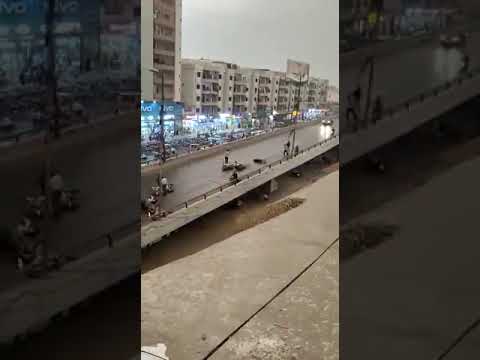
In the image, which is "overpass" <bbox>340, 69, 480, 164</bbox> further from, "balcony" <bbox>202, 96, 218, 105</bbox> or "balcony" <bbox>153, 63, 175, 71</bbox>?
"balcony" <bbox>202, 96, 218, 105</bbox>

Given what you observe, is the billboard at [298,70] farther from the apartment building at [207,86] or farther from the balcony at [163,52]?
the balcony at [163,52]

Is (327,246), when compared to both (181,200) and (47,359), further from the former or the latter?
(47,359)

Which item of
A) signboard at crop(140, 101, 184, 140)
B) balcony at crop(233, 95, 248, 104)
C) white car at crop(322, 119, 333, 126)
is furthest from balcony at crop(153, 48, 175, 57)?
white car at crop(322, 119, 333, 126)

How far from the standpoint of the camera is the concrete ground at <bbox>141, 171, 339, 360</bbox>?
109 inches

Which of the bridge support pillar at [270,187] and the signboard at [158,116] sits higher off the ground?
the signboard at [158,116]

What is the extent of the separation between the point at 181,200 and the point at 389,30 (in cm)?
440

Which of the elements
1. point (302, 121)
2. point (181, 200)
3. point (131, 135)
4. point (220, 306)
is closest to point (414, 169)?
point (131, 135)

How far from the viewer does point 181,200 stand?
5.26 meters

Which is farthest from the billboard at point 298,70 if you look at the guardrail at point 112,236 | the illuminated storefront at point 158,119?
the guardrail at point 112,236

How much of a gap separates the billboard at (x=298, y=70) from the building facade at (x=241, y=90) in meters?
0.38

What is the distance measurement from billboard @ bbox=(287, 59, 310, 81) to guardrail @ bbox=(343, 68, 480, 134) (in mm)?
8633

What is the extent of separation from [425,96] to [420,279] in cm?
41

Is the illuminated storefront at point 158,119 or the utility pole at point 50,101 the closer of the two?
the utility pole at point 50,101

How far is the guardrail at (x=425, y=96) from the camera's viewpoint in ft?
3.16
